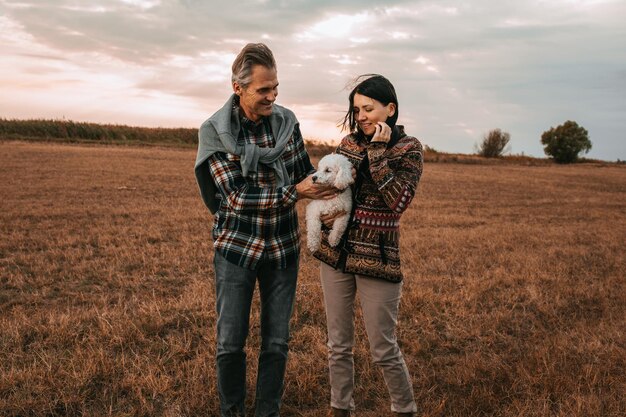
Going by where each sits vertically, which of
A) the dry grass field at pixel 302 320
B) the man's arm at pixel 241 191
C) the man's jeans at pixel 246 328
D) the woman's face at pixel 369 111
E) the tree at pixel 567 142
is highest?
the tree at pixel 567 142

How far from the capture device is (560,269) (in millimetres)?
8062

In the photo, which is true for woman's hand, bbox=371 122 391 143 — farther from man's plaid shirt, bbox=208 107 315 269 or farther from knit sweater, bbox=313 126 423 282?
man's plaid shirt, bbox=208 107 315 269

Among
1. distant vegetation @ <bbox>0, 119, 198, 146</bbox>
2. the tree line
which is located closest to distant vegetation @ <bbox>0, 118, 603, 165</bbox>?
distant vegetation @ <bbox>0, 119, 198, 146</bbox>

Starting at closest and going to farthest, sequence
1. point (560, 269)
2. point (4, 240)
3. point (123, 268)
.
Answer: point (123, 268)
point (560, 269)
point (4, 240)

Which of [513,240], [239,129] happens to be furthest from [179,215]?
[239,129]

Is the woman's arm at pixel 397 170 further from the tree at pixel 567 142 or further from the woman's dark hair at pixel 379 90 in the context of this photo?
Answer: the tree at pixel 567 142

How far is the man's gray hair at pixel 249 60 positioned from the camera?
9.52 ft

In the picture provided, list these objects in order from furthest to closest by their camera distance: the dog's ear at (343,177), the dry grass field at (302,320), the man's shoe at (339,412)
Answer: the dry grass field at (302,320)
the man's shoe at (339,412)
the dog's ear at (343,177)

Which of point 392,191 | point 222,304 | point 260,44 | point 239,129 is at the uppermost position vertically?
point 260,44

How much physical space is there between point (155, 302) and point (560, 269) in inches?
245

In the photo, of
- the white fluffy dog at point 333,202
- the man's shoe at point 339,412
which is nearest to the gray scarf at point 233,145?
the white fluffy dog at point 333,202

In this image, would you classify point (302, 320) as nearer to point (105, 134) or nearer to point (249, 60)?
point (249, 60)

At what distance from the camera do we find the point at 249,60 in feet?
9.54

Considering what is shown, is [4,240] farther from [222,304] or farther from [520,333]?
[520,333]
